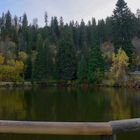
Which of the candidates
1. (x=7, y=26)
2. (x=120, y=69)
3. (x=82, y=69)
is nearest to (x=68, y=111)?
→ (x=120, y=69)

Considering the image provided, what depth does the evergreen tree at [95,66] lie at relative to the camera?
7538 centimetres

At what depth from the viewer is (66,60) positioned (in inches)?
3130

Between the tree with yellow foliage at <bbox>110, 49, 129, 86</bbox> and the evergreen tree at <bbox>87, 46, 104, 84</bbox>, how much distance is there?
255 centimetres

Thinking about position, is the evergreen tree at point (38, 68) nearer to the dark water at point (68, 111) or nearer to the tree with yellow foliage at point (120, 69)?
the tree with yellow foliage at point (120, 69)

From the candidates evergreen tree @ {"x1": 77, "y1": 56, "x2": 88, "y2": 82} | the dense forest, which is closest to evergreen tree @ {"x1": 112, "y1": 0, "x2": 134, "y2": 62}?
the dense forest

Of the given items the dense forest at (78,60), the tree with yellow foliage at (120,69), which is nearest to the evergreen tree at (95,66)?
the dense forest at (78,60)

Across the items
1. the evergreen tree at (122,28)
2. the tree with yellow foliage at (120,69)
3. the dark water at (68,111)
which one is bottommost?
the dark water at (68,111)

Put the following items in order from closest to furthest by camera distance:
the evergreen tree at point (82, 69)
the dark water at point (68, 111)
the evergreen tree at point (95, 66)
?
the dark water at point (68, 111), the evergreen tree at point (95, 66), the evergreen tree at point (82, 69)

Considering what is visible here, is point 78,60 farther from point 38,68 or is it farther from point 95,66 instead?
point 38,68

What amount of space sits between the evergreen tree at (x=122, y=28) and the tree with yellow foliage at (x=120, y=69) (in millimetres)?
4955

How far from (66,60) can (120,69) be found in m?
12.8

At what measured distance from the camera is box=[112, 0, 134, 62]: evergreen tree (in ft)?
263

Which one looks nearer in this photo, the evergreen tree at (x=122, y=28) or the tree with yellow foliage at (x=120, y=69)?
the tree with yellow foliage at (x=120, y=69)

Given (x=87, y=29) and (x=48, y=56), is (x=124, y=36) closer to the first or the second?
(x=48, y=56)
